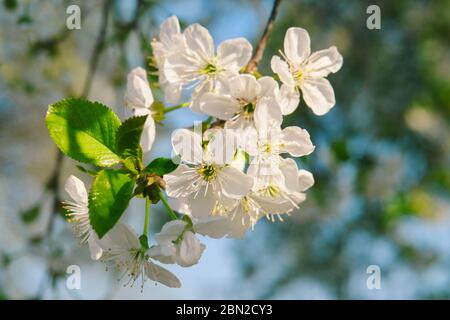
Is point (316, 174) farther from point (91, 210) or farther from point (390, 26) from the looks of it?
point (91, 210)

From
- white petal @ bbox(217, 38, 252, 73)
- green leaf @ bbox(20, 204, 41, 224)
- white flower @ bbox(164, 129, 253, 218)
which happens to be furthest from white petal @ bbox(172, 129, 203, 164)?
green leaf @ bbox(20, 204, 41, 224)

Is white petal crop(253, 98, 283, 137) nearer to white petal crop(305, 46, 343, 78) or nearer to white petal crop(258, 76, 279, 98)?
white petal crop(258, 76, 279, 98)

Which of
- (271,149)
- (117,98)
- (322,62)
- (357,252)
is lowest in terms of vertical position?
(357,252)

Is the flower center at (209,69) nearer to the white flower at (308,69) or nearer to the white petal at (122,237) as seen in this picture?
the white flower at (308,69)

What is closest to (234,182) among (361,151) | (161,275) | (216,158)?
(216,158)

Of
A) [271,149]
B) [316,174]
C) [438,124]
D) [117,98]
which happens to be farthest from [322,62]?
[438,124]

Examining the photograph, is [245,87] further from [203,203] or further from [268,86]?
[203,203]

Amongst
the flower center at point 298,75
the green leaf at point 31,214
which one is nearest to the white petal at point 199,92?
the flower center at point 298,75
